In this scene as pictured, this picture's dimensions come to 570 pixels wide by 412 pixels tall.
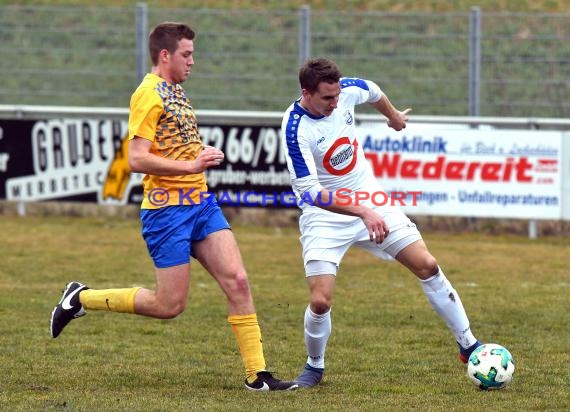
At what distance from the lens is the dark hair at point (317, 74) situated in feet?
22.2

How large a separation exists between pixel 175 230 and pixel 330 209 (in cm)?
88

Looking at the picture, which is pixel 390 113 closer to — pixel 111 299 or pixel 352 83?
pixel 352 83

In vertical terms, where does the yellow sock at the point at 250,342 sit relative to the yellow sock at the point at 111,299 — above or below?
below

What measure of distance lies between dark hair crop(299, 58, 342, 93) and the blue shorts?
0.91 meters

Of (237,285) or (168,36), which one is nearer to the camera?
(168,36)

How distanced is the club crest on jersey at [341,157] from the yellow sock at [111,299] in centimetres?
135

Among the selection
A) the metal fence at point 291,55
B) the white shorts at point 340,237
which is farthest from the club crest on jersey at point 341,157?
the metal fence at point 291,55

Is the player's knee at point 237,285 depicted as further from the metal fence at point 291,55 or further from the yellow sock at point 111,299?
the metal fence at point 291,55

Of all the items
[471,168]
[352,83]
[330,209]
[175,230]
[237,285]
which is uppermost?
[352,83]

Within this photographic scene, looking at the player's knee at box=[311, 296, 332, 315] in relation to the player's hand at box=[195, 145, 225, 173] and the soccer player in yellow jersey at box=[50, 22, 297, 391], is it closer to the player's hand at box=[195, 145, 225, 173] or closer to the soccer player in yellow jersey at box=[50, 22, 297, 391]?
the soccer player in yellow jersey at box=[50, 22, 297, 391]

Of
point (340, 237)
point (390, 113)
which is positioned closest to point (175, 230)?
point (340, 237)

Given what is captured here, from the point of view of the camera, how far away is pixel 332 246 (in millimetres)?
7211

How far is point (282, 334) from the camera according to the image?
8891 mm

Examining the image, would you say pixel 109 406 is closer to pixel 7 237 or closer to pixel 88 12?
pixel 7 237
